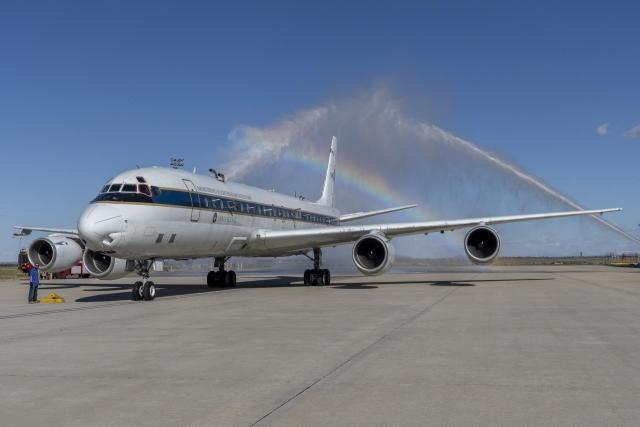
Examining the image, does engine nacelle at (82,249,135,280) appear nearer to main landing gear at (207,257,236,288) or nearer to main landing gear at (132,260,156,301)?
main landing gear at (132,260,156,301)

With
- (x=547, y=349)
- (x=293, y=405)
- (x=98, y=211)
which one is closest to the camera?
(x=293, y=405)

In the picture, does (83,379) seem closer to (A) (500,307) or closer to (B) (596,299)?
(A) (500,307)

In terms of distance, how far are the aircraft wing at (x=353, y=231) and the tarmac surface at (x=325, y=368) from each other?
9982 millimetres

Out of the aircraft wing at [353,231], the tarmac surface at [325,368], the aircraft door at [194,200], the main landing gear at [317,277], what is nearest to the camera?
the tarmac surface at [325,368]

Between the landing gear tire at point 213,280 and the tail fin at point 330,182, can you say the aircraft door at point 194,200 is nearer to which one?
the landing gear tire at point 213,280

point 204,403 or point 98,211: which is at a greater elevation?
point 98,211

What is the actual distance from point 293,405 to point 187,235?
51.3 ft

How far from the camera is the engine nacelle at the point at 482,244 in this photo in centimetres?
2495

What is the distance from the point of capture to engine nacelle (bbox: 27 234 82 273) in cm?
2570

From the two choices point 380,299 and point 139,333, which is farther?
point 380,299

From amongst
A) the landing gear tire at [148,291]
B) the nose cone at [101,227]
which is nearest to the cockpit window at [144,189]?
the nose cone at [101,227]

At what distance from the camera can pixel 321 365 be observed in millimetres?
7914

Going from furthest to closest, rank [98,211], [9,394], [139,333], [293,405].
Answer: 1. [98,211]
2. [139,333]
3. [9,394]
4. [293,405]

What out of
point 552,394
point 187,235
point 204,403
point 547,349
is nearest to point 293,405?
point 204,403
